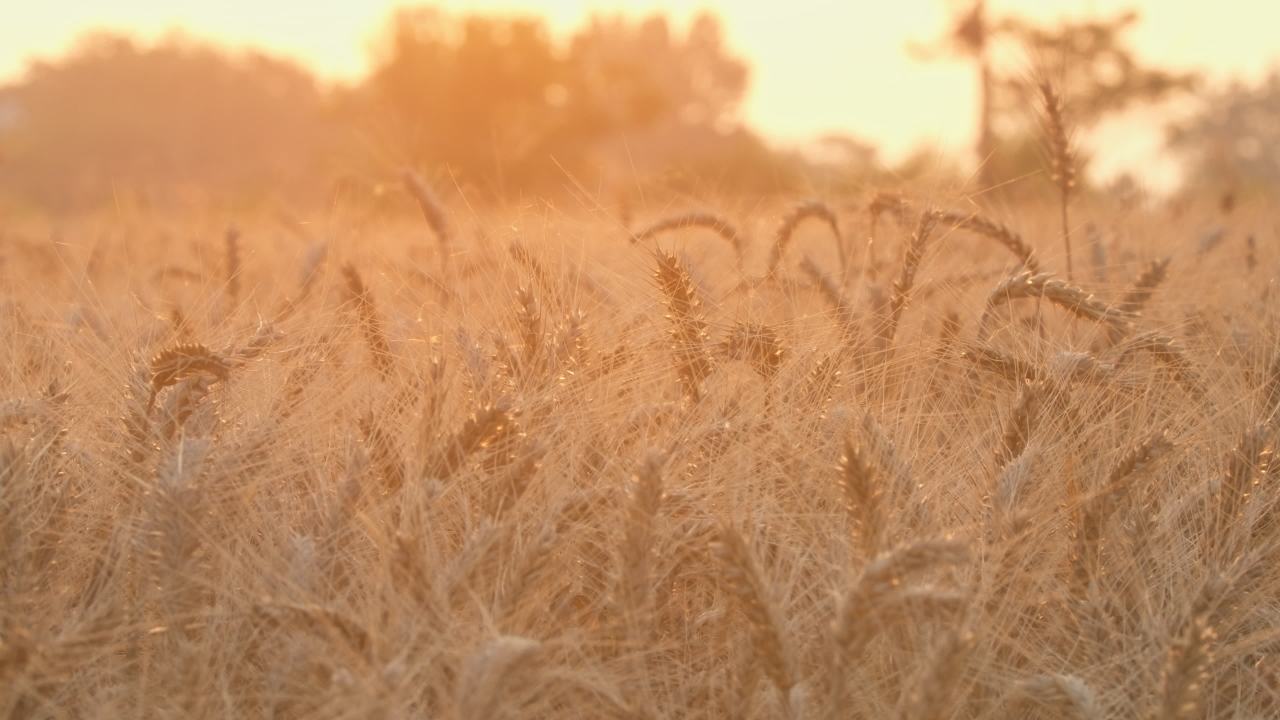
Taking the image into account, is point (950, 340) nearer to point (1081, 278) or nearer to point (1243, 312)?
point (1243, 312)

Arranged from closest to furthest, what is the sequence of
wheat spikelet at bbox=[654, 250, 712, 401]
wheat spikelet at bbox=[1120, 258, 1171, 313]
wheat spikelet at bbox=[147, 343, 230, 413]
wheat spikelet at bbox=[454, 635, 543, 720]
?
wheat spikelet at bbox=[454, 635, 543, 720] < wheat spikelet at bbox=[147, 343, 230, 413] < wheat spikelet at bbox=[654, 250, 712, 401] < wheat spikelet at bbox=[1120, 258, 1171, 313]

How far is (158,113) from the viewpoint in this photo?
34.0m

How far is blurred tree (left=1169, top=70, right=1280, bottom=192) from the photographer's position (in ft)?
28.0

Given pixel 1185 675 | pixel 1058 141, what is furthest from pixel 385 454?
pixel 1058 141

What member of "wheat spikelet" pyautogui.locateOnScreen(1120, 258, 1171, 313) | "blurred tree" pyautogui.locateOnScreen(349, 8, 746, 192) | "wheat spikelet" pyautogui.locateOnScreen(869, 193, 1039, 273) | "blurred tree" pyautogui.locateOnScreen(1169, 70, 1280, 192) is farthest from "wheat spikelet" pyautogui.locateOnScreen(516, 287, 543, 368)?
"blurred tree" pyautogui.locateOnScreen(349, 8, 746, 192)

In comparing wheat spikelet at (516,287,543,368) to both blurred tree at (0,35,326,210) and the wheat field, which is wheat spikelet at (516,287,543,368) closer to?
the wheat field

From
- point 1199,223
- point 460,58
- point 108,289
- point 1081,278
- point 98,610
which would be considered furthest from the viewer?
point 460,58

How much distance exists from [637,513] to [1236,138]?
1594 centimetres

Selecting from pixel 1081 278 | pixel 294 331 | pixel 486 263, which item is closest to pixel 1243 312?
pixel 1081 278

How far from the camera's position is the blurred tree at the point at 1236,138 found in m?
8.55

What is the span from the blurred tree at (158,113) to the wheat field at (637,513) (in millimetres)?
28764

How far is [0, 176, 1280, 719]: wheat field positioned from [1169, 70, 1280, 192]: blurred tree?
543cm

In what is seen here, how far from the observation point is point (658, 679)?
1339mm

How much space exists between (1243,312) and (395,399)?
153cm
